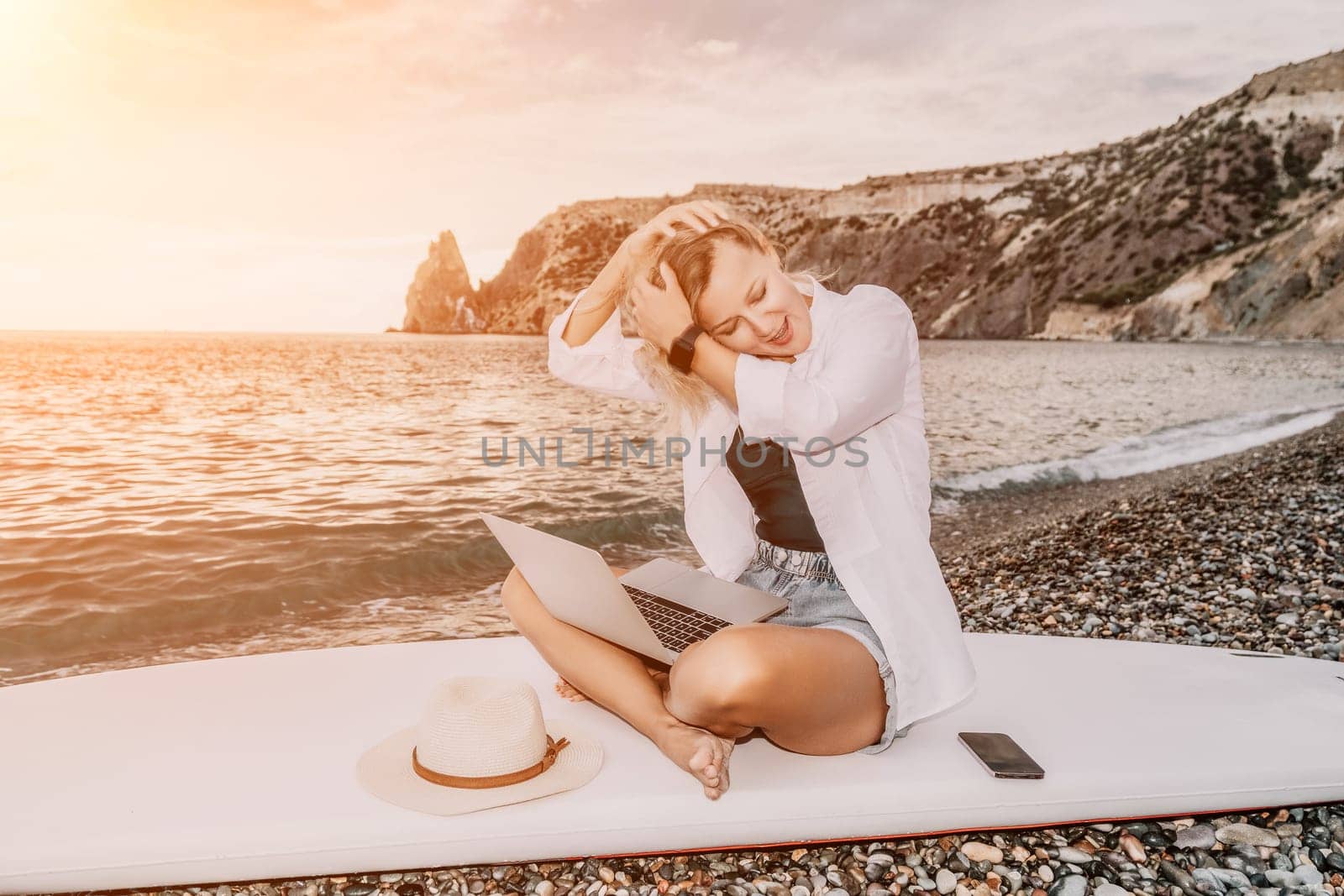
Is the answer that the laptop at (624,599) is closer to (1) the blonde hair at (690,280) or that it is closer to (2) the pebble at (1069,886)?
(1) the blonde hair at (690,280)

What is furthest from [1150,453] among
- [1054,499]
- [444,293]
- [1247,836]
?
[444,293]

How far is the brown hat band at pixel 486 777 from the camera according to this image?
8.11 ft

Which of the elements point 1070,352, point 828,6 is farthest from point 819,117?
point 1070,352

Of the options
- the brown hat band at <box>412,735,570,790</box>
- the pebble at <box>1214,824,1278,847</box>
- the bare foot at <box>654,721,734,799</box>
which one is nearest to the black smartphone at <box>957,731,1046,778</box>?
the pebble at <box>1214,824,1278,847</box>

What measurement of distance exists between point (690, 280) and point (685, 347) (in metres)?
0.22

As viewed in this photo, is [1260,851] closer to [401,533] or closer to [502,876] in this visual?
[502,876]

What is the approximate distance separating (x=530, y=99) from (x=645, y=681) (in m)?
36.6

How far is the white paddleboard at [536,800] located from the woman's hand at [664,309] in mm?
1344

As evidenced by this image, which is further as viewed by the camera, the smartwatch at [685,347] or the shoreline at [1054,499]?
the shoreline at [1054,499]

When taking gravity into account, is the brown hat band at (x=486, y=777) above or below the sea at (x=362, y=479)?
above

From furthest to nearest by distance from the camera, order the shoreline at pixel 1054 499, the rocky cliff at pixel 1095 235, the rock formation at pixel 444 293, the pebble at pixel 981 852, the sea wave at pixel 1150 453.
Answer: the rock formation at pixel 444 293, the rocky cliff at pixel 1095 235, the sea wave at pixel 1150 453, the shoreline at pixel 1054 499, the pebble at pixel 981 852

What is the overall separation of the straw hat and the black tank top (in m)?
0.99

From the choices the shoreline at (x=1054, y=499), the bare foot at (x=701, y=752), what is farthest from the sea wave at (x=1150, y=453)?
the bare foot at (x=701, y=752)

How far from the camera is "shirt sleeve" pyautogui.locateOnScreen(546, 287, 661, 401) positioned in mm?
3080
